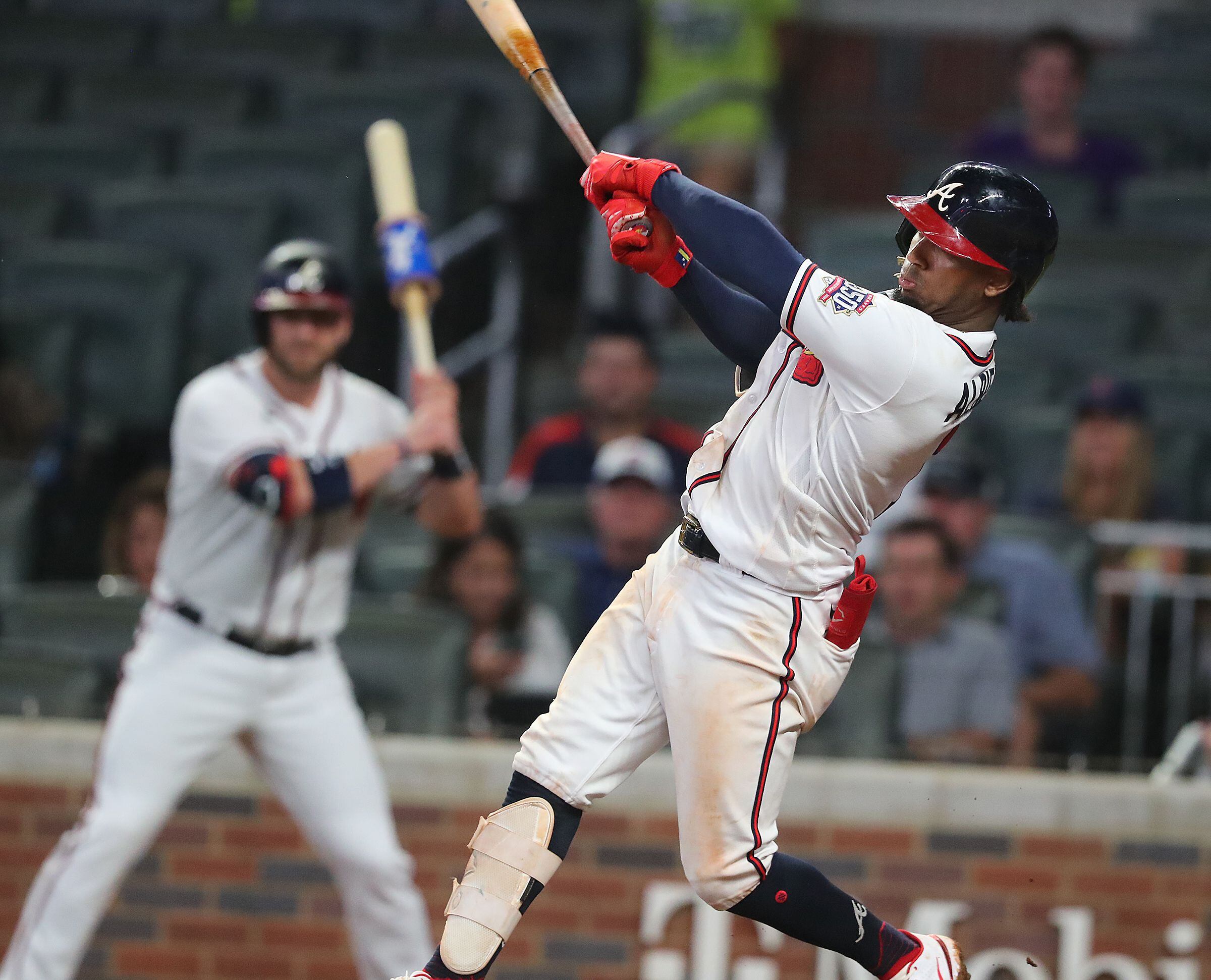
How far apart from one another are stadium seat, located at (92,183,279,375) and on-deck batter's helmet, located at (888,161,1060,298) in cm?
462

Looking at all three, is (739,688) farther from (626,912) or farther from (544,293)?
(544,293)

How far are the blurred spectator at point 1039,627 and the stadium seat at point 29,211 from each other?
4051 mm

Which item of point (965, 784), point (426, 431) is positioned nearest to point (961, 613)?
point (965, 784)

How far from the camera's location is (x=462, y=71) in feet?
28.7

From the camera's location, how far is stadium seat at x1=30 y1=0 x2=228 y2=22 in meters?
9.59

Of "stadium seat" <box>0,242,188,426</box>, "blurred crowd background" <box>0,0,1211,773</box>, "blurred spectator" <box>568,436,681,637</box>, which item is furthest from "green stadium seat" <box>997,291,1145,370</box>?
"stadium seat" <box>0,242,188,426</box>

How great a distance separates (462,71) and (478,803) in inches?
189

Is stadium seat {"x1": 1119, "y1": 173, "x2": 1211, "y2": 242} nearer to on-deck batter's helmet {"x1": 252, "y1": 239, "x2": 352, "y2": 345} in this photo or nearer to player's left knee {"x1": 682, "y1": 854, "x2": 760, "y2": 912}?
on-deck batter's helmet {"x1": 252, "y1": 239, "x2": 352, "y2": 345}

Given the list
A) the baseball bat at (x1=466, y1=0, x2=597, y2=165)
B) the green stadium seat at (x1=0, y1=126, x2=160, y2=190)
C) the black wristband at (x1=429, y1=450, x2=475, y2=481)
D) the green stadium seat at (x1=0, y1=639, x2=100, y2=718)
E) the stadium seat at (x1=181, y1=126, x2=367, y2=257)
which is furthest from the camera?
the green stadium seat at (x1=0, y1=126, x2=160, y2=190)

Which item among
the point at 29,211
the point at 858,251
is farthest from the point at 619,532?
the point at 29,211

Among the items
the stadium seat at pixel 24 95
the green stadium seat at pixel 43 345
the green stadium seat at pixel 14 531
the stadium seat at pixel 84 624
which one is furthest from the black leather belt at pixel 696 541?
the stadium seat at pixel 24 95

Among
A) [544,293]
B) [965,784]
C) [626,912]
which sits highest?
[544,293]

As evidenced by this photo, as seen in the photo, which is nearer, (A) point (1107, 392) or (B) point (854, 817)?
(B) point (854, 817)

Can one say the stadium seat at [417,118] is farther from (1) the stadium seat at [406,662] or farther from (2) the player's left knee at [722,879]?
(2) the player's left knee at [722,879]
